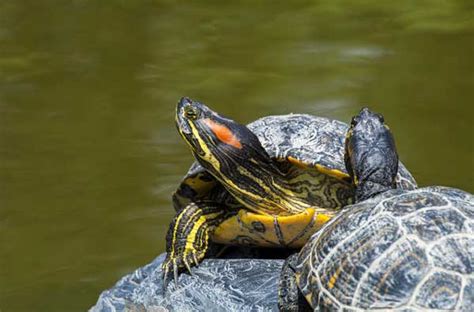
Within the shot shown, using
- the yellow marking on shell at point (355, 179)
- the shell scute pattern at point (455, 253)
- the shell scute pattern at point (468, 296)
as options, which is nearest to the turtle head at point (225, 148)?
the yellow marking on shell at point (355, 179)

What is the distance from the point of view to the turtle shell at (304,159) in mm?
3543

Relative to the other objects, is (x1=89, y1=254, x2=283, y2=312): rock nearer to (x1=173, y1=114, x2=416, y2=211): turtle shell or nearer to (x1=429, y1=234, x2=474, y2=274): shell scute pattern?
(x1=173, y1=114, x2=416, y2=211): turtle shell

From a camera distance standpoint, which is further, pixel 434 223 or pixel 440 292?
pixel 434 223

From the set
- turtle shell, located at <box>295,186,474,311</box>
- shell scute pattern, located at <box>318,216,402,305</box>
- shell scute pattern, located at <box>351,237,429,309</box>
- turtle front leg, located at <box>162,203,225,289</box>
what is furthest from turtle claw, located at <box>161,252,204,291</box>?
shell scute pattern, located at <box>351,237,429,309</box>

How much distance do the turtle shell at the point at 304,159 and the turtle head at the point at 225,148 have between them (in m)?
0.07

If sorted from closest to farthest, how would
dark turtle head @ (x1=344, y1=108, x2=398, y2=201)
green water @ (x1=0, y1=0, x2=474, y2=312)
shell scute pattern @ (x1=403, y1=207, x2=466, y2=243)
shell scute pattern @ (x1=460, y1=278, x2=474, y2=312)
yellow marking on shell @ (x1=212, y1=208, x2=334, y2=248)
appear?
shell scute pattern @ (x1=460, y1=278, x2=474, y2=312), shell scute pattern @ (x1=403, y1=207, x2=466, y2=243), dark turtle head @ (x1=344, y1=108, x2=398, y2=201), yellow marking on shell @ (x1=212, y1=208, x2=334, y2=248), green water @ (x1=0, y1=0, x2=474, y2=312)

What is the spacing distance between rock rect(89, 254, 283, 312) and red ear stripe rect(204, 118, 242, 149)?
39cm

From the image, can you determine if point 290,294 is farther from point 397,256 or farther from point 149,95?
point 149,95

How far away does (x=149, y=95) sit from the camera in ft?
24.2

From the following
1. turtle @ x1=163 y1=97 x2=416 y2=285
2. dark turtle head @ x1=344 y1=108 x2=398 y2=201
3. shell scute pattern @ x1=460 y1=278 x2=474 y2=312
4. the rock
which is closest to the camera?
shell scute pattern @ x1=460 y1=278 x2=474 y2=312

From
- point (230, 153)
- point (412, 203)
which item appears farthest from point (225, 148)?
point (412, 203)

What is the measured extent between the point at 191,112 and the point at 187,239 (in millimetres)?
423

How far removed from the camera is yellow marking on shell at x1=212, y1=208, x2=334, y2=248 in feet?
11.4

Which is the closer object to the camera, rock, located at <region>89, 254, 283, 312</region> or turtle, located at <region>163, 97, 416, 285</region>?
rock, located at <region>89, 254, 283, 312</region>
